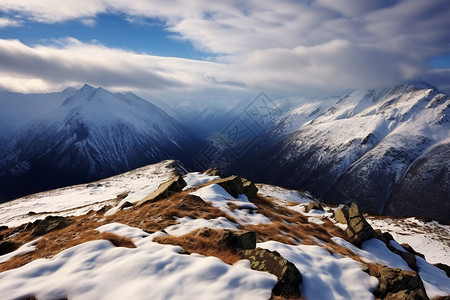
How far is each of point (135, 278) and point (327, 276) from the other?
9.88 meters

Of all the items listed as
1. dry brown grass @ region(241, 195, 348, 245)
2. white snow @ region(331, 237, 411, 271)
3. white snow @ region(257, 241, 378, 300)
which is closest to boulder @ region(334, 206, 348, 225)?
dry brown grass @ region(241, 195, 348, 245)

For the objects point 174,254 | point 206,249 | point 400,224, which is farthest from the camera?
point 400,224

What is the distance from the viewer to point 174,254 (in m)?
12.3

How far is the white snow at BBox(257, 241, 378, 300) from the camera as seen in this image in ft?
38.2

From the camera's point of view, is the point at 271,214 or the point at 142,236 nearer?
the point at 142,236

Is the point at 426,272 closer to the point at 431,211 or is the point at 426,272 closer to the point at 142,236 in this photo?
Result: the point at 142,236

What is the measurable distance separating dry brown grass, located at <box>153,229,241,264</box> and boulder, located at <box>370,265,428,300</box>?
779 centimetres

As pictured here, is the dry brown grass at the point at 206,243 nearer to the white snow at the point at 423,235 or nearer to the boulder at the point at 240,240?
the boulder at the point at 240,240

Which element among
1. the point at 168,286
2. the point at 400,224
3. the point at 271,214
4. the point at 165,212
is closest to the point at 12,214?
the point at 165,212

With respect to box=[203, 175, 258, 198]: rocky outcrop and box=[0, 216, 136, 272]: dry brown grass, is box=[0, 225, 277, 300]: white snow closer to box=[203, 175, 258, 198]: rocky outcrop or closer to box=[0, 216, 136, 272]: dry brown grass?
box=[0, 216, 136, 272]: dry brown grass

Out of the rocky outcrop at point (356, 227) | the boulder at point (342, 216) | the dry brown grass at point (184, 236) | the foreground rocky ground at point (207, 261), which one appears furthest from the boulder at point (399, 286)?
the boulder at point (342, 216)

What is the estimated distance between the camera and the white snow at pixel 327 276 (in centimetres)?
1164

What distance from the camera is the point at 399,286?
12.8m

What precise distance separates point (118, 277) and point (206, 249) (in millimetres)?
5335
